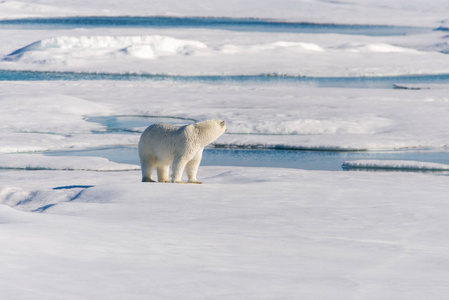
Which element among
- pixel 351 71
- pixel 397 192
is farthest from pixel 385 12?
pixel 397 192

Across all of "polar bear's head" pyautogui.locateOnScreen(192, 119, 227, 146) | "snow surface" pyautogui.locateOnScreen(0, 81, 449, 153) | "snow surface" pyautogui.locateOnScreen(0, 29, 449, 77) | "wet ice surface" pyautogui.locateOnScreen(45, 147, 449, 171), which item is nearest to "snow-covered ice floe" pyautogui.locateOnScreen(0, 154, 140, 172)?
"wet ice surface" pyautogui.locateOnScreen(45, 147, 449, 171)

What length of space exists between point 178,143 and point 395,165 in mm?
3681

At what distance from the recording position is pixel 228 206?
5.05 m

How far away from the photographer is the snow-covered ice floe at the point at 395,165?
8.41 meters

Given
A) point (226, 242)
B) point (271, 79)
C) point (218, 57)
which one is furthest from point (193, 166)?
point (218, 57)

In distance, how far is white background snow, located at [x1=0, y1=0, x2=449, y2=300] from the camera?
9.13 feet

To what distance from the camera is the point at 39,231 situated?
358cm

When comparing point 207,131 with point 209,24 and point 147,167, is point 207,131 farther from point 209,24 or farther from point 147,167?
point 209,24

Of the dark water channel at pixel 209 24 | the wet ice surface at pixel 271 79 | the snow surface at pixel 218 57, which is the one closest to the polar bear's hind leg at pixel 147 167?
the wet ice surface at pixel 271 79

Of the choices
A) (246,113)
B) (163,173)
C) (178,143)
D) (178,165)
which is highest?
(178,143)

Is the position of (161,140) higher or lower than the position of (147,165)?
higher

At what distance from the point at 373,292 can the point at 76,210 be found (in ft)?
9.09

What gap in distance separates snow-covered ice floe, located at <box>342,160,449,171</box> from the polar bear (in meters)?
3.07

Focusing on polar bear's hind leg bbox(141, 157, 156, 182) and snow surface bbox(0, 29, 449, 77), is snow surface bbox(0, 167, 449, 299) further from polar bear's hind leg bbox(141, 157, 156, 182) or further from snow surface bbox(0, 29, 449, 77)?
snow surface bbox(0, 29, 449, 77)
